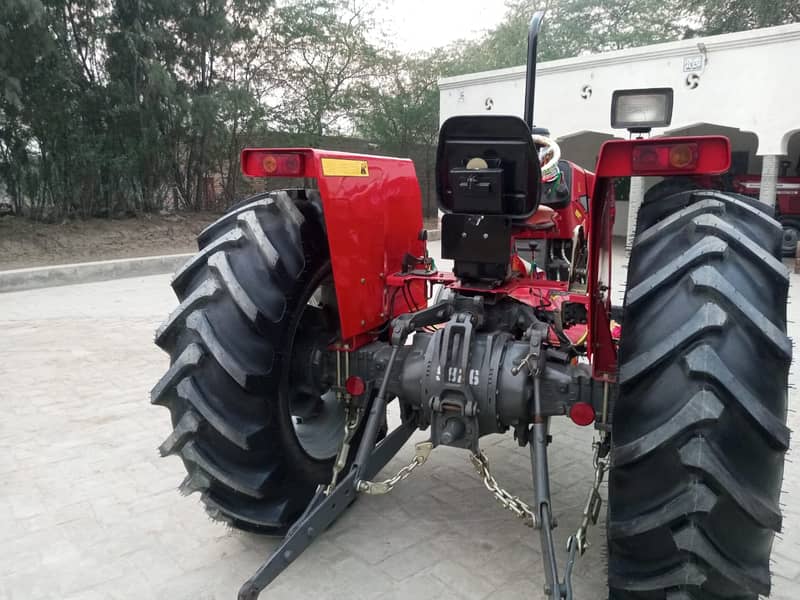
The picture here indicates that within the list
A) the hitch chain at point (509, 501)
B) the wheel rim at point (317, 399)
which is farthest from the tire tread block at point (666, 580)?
the wheel rim at point (317, 399)

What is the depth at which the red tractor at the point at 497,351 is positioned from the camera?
170 cm

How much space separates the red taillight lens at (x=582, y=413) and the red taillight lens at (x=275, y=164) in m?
1.30

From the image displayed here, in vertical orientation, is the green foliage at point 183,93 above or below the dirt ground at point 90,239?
above

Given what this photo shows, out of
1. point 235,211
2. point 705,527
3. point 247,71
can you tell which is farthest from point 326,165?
point 247,71

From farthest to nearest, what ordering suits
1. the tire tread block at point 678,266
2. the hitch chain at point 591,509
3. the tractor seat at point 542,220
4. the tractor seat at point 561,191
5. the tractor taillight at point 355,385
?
the tractor seat at point 561,191
the tractor seat at point 542,220
the tractor taillight at point 355,385
the hitch chain at point 591,509
the tire tread block at point 678,266

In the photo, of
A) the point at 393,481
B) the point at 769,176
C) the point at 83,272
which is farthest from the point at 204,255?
the point at 769,176

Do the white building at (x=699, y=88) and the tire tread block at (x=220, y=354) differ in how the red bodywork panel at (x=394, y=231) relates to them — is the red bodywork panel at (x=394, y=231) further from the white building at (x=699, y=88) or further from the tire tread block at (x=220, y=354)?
the white building at (x=699, y=88)

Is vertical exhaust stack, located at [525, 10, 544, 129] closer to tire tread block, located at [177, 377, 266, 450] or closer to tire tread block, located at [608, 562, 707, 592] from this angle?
tire tread block, located at [177, 377, 266, 450]

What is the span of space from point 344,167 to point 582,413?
4.13ft

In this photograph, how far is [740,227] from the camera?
6.39ft

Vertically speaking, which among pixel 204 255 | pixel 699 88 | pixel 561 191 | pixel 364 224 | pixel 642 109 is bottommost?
pixel 204 255

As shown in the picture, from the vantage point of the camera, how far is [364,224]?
262cm

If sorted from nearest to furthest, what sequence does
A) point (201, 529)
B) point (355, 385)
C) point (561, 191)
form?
point (355, 385)
point (201, 529)
point (561, 191)

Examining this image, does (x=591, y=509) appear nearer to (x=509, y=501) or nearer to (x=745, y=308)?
(x=509, y=501)
